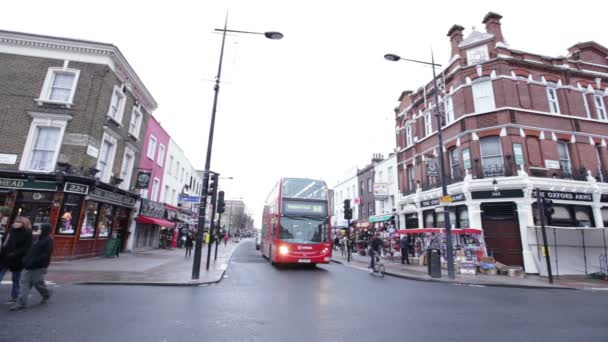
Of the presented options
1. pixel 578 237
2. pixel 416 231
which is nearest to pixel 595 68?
pixel 578 237

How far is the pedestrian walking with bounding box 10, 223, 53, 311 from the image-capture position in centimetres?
554

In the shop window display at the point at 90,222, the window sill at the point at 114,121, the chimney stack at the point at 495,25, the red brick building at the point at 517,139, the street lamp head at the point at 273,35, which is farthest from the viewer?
the chimney stack at the point at 495,25

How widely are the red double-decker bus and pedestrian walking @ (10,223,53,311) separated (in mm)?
8338

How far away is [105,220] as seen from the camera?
53.9 feet

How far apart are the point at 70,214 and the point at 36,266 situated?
398 inches

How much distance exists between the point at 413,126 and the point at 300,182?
13819 millimetres

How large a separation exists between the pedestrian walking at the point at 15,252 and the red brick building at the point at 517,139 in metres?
16.6

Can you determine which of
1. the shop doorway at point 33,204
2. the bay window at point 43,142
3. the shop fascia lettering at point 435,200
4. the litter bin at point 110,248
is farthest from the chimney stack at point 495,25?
the shop doorway at point 33,204

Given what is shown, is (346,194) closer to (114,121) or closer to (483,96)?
(483,96)

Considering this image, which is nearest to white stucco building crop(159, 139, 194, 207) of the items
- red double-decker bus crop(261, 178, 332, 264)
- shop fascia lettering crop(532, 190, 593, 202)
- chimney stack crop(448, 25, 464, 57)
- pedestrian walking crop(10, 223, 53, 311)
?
red double-decker bus crop(261, 178, 332, 264)

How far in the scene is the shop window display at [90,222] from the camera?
571 inches

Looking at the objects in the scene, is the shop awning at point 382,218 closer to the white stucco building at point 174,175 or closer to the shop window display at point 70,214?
the white stucco building at point 174,175

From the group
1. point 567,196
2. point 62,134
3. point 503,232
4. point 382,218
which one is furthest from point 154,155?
point 567,196

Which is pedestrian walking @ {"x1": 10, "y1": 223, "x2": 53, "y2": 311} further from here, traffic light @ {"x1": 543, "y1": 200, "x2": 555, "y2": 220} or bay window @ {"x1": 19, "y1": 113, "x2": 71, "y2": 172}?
traffic light @ {"x1": 543, "y1": 200, "x2": 555, "y2": 220}
